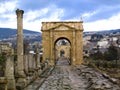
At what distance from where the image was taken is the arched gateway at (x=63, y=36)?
69.6 m

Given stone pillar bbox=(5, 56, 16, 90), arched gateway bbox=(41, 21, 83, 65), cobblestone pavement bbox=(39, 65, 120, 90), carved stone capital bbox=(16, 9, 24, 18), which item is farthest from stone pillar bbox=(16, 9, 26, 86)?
arched gateway bbox=(41, 21, 83, 65)

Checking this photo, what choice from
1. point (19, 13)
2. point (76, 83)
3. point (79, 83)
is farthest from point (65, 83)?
point (19, 13)

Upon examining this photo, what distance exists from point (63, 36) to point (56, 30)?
1638 millimetres

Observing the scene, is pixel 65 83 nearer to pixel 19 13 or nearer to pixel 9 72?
pixel 19 13

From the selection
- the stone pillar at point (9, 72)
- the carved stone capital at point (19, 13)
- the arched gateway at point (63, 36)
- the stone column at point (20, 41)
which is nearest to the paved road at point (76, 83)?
the stone column at point (20, 41)

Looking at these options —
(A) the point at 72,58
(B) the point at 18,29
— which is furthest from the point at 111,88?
(A) the point at 72,58

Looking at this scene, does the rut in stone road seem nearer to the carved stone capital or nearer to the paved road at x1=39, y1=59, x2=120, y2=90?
the paved road at x1=39, y1=59, x2=120, y2=90

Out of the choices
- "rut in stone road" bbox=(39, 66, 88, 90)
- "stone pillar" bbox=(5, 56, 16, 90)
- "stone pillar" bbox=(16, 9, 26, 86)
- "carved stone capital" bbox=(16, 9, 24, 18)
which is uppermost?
"carved stone capital" bbox=(16, 9, 24, 18)

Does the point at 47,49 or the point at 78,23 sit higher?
the point at 78,23

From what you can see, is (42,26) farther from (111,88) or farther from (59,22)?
(111,88)

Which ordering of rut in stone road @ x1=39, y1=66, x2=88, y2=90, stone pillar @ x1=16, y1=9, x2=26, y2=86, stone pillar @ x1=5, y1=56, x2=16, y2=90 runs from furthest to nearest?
stone pillar @ x1=16, y1=9, x2=26, y2=86, rut in stone road @ x1=39, y1=66, x2=88, y2=90, stone pillar @ x1=5, y1=56, x2=16, y2=90

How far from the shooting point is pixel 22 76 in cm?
2288

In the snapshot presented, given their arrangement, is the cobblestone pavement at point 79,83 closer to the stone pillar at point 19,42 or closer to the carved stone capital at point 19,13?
the stone pillar at point 19,42

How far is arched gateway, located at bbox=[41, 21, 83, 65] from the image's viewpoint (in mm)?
69625
